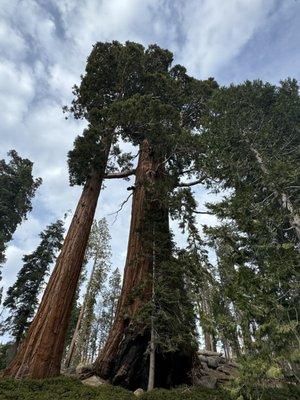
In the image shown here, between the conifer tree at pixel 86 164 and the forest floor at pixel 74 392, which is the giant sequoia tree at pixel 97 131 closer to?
the conifer tree at pixel 86 164

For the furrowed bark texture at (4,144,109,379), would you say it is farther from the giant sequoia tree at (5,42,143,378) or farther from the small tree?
the small tree

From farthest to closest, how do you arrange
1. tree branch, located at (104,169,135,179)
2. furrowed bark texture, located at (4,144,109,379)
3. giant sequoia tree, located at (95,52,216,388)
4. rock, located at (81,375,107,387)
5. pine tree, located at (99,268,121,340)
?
1. pine tree, located at (99,268,121,340)
2. tree branch, located at (104,169,135,179)
3. giant sequoia tree, located at (95,52,216,388)
4. rock, located at (81,375,107,387)
5. furrowed bark texture, located at (4,144,109,379)

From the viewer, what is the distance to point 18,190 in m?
22.7

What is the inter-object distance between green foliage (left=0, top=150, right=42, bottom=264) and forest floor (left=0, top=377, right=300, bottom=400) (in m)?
16.6

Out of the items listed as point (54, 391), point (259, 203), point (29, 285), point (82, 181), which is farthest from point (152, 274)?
point (29, 285)

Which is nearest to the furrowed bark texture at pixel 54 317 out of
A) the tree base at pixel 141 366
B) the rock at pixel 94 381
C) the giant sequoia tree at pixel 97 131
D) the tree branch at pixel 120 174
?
the giant sequoia tree at pixel 97 131

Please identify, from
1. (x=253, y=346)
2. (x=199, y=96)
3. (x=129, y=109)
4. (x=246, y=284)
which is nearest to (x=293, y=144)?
(x=199, y=96)

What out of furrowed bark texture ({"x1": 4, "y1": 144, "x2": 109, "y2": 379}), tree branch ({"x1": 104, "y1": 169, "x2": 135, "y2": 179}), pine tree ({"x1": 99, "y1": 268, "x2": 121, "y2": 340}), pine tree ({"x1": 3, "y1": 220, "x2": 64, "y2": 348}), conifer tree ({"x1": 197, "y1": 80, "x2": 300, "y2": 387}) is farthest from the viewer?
pine tree ({"x1": 99, "y1": 268, "x2": 121, "y2": 340})

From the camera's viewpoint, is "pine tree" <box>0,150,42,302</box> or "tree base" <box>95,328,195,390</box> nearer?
"tree base" <box>95,328,195,390</box>

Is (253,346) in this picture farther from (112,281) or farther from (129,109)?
(112,281)

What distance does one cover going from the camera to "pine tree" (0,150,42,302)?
21516mm

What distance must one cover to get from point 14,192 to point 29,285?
6985 mm

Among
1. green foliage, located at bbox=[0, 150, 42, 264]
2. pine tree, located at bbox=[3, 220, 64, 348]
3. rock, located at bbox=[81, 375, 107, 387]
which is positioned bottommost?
rock, located at bbox=[81, 375, 107, 387]

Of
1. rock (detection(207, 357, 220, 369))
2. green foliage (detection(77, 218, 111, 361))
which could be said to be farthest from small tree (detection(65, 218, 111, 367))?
rock (detection(207, 357, 220, 369))
